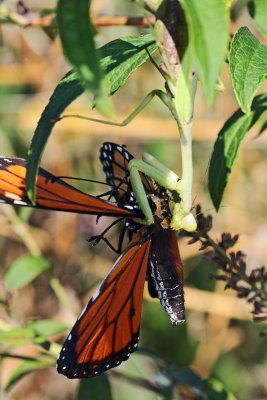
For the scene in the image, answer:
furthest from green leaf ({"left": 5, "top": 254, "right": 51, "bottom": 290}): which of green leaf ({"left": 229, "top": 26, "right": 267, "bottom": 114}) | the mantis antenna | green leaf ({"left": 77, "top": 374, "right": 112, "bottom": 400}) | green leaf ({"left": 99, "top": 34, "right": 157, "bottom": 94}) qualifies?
green leaf ({"left": 229, "top": 26, "right": 267, "bottom": 114})

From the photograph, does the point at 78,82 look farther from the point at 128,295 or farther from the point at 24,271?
the point at 24,271

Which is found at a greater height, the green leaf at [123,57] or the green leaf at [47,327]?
the green leaf at [123,57]

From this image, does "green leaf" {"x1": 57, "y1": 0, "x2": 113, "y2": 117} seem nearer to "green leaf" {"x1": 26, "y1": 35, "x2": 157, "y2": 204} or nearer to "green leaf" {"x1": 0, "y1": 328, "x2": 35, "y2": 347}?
"green leaf" {"x1": 26, "y1": 35, "x2": 157, "y2": 204}

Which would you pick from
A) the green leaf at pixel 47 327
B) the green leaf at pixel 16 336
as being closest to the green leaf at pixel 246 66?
the green leaf at pixel 16 336

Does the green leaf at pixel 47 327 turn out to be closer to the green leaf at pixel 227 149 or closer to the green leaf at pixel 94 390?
the green leaf at pixel 94 390

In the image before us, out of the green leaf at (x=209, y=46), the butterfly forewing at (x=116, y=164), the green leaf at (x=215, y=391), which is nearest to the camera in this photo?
the green leaf at (x=209, y=46)

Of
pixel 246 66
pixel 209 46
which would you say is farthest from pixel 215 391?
pixel 209 46

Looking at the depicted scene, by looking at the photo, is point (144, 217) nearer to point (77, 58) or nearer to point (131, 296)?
point (131, 296)
